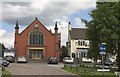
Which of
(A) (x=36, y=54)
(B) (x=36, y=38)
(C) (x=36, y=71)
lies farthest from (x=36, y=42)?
(C) (x=36, y=71)

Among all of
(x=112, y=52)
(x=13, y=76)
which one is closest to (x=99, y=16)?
(x=112, y=52)

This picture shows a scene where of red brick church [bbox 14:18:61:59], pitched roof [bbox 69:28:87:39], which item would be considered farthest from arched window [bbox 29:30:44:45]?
pitched roof [bbox 69:28:87:39]

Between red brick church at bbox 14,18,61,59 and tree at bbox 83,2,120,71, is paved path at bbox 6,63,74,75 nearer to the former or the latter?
tree at bbox 83,2,120,71

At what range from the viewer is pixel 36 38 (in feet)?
280

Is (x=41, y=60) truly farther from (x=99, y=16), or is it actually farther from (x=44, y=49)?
(x=99, y=16)

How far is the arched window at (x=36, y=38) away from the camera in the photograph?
280 ft

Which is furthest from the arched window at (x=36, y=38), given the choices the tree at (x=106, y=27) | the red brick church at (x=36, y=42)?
the tree at (x=106, y=27)

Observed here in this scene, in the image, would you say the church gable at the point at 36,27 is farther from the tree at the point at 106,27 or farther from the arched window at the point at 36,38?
the tree at the point at 106,27

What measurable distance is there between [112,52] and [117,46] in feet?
4.53

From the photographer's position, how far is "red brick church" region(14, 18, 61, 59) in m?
84.8

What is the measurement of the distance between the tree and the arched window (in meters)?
42.0

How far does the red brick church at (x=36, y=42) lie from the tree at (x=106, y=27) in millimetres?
41802

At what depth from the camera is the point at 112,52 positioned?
42.5 m

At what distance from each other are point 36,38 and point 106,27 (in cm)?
4515
